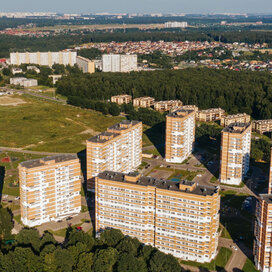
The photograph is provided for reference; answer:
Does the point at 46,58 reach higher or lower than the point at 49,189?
higher

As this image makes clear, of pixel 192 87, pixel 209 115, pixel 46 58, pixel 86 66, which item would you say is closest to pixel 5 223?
pixel 209 115

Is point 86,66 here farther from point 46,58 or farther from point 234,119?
point 234,119

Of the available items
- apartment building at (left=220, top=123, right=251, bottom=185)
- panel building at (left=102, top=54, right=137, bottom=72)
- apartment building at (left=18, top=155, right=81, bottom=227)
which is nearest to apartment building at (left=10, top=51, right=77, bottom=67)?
panel building at (left=102, top=54, right=137, bottom=72)

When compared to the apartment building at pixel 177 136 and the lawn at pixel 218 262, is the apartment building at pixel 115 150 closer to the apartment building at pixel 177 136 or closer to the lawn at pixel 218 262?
the apartment building at pixel 177 136

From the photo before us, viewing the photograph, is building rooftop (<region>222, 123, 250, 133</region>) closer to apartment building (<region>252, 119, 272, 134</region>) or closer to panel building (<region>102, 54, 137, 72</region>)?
apartment building (<region>252, 119, 272, 134</region>)

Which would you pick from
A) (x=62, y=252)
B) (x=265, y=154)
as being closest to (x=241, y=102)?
(x=265, y=154)
